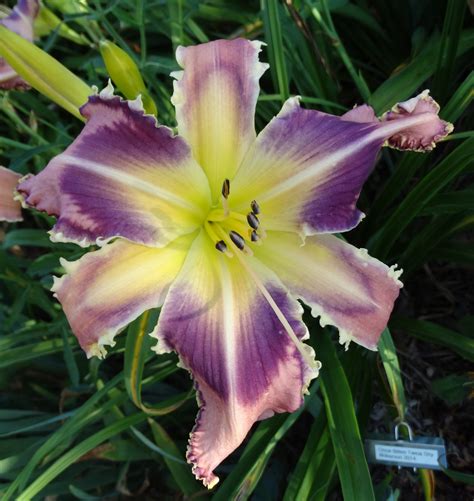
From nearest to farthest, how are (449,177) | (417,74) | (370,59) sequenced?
(449,177) < (417,74) < (370,59)

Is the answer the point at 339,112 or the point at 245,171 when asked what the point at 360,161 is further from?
the point at 339,112

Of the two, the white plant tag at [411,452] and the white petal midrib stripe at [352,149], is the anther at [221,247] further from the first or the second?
the white plant tag at [411,452]

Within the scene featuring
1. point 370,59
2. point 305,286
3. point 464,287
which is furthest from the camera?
point 370,59

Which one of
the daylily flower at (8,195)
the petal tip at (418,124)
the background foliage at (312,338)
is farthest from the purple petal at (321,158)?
the daylily flower at (8,195)

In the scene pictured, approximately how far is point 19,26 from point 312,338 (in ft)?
2.55

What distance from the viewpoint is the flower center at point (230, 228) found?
2.90 ft

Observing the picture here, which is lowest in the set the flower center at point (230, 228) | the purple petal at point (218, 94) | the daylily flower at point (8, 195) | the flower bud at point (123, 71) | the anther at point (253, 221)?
the flower center at point (230, 228)

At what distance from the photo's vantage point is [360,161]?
2.79ft

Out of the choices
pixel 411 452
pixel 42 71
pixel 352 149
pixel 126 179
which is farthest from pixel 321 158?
pixel 411 452

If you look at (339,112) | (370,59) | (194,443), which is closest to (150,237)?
(194,443)

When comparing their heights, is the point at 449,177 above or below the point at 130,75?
below

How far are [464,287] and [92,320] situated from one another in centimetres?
96

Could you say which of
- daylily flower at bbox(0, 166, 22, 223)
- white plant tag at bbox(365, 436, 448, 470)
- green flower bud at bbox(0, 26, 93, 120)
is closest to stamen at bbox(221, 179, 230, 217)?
green flower bud at bbox(0, 26, 93, 120)

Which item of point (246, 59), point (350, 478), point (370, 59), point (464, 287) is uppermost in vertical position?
point (246, 59)
